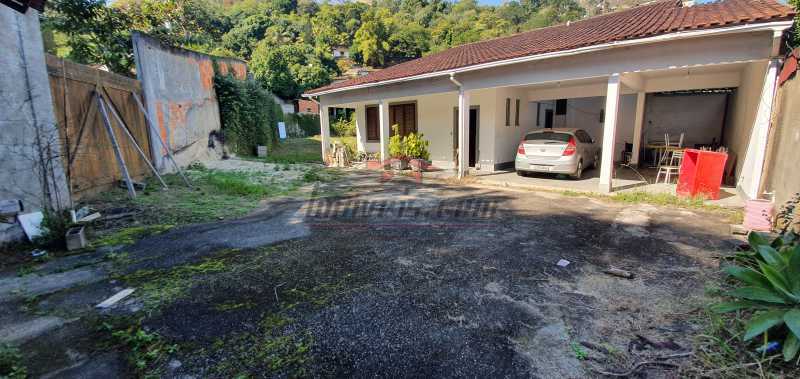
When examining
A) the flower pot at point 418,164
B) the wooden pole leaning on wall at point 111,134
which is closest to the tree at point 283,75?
the flower pot at point 418,164

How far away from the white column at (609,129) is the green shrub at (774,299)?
5.04m

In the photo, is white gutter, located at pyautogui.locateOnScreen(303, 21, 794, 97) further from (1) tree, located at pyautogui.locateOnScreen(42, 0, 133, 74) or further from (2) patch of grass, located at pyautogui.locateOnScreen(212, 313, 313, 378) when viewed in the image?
(1) tree, located at pyautogui.locateOnScreen(42, 0, 133, 74)

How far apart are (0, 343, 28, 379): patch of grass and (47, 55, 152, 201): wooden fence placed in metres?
3.77

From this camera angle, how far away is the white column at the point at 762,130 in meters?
5.62

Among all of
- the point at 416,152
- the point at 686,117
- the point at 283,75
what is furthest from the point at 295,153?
the point at 283,75

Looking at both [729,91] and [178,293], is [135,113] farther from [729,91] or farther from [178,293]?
[729,91]

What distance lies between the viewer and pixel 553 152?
8.83 m

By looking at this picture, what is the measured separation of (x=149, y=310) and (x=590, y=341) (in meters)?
3.45

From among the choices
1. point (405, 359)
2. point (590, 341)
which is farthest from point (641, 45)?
point (405, 359)

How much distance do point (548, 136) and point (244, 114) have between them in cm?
1196

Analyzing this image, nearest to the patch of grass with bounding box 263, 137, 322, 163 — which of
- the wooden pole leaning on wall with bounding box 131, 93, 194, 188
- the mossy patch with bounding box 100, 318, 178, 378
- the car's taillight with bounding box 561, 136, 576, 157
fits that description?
the wooden pole leaning on wall with bounding box 131, 93, 194, 188

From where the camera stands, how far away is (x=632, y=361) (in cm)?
220

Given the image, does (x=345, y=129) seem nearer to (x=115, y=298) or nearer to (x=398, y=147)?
(x=398, y=147)

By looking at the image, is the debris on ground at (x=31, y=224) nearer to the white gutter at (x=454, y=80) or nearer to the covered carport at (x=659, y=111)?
the white gutter at (x=454, y=80)
